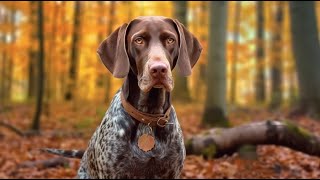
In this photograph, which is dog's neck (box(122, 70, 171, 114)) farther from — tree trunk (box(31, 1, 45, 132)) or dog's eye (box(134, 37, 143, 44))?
tree trunk (box(31, 1, 45, 132))

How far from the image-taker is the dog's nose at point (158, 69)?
11.0 feet

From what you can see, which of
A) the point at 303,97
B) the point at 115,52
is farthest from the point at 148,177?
the point at 303,97

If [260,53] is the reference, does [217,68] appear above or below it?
above

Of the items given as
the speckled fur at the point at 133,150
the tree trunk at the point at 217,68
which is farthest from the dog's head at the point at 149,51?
the tree trunk at the point at 217,68

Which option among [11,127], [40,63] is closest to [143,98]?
[11,127]

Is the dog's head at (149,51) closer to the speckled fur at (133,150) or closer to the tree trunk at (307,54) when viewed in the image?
the speckled fur at (133,150)

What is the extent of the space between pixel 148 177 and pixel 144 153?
1.03 ft

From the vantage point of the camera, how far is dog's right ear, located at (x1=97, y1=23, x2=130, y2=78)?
3678mm

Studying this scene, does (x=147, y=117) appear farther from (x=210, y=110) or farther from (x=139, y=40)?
(x=210, y=110)

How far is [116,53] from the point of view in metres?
3.82

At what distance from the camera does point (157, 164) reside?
13.2ft

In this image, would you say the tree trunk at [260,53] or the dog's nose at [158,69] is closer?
the dog's nose at [158,69]

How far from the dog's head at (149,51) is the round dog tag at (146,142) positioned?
53 centimetres

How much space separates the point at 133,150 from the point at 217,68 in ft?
21.8
